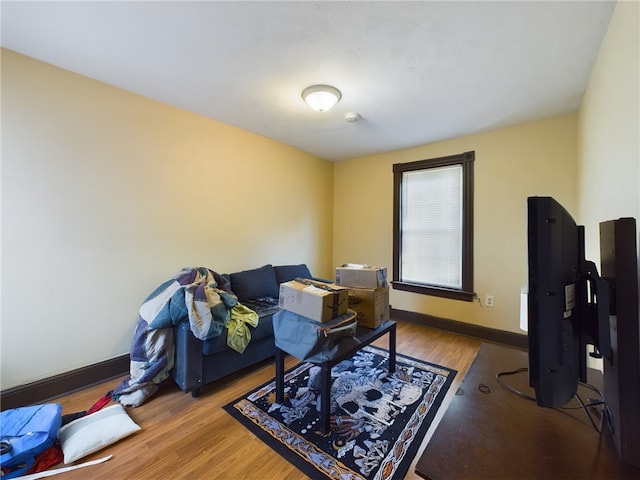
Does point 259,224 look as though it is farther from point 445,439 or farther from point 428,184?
point 445,439

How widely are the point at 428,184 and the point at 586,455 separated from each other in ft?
10.4

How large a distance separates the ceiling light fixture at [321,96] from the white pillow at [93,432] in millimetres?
2708

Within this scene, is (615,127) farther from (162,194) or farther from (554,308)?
(162,194)

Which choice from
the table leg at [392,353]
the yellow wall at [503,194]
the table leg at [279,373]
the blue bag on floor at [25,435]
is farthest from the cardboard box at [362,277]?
the blue bag on floor at [25,435]

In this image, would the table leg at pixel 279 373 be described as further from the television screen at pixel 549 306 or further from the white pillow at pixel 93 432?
the television screen at pixel 549 306

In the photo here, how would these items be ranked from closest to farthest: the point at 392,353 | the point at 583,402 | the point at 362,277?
the point at 583,402 < the point at 362,277 < the point at 392,353

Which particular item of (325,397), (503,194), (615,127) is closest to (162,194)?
Answer: (325,397)

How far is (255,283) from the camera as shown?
9.80 ft

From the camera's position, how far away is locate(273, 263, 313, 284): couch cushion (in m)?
3.34

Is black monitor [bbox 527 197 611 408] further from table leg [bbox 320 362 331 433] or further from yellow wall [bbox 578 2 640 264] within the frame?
table leg [bbox 320 362 331 433]

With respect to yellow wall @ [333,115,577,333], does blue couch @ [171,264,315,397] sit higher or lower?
lower

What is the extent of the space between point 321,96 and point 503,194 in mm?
2316

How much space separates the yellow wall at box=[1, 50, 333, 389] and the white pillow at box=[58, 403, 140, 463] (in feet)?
2.08

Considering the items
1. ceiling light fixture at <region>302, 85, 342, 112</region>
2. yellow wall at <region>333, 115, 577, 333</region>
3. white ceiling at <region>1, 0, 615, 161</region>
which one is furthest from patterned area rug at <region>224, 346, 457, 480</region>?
white ceiling at <region>1, 0, 615, 161</region>
